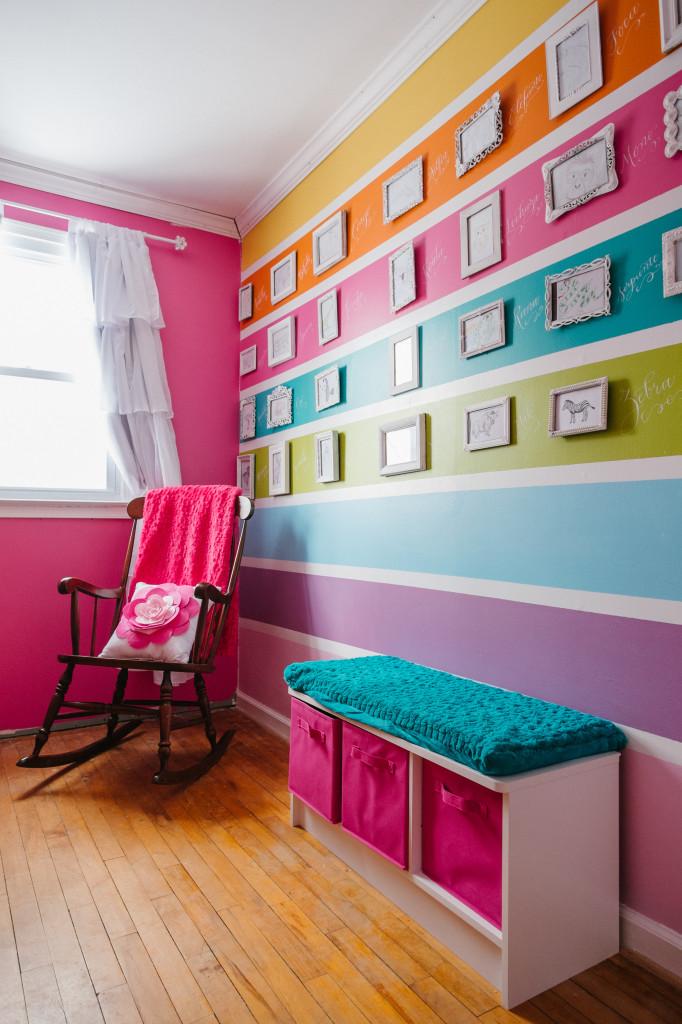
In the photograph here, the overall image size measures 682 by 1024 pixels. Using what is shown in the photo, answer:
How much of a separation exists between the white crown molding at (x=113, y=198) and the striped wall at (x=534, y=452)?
1.01 meters

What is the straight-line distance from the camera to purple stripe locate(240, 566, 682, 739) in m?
1.37

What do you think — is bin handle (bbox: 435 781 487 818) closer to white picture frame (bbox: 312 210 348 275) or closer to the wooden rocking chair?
the wooden rocking chair

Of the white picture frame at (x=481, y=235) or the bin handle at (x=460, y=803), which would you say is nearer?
the bin handle at (x=460, y=803)

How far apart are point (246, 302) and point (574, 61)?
2.14 m

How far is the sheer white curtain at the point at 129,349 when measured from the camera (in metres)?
3.02

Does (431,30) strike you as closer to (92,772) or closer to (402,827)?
(402,827)

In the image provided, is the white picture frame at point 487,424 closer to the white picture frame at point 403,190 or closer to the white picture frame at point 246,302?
the white picture frame at point 403,190

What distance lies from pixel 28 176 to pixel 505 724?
10.4 ft

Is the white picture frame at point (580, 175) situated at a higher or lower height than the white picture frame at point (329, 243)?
lower

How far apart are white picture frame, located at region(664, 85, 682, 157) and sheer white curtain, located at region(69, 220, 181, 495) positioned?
2.38 m

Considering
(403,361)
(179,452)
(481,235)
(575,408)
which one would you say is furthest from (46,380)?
(575,408)

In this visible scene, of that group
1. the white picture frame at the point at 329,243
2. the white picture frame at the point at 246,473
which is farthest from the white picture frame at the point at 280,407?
the white picture frame at the point at 329,243

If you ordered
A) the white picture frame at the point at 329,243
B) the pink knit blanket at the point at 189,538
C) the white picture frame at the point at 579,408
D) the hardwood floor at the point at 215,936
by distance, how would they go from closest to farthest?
1. the hardwood floor at the point at 215,936
2. the white picture frame at the point at 579,408
3. the white picture frame at the point at 329,243
4. the pink knit blanket at the point at 189,538

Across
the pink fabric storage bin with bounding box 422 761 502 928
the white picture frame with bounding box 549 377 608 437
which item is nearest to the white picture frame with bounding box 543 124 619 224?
the white picture frame with bounding box 549 377 608 437
